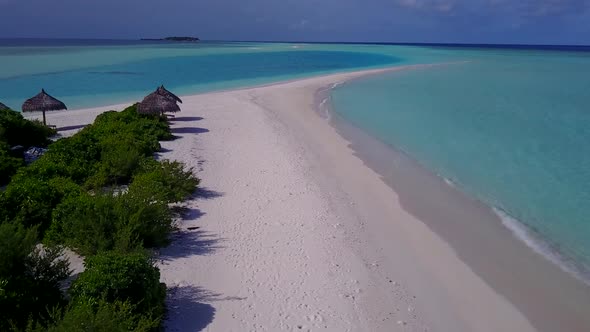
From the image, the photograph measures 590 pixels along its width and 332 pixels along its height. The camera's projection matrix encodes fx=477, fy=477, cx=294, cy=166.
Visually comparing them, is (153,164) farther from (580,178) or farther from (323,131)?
(580,178)

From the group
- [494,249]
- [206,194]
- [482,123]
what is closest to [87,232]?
[206,194]

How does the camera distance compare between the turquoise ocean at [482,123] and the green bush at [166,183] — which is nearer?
the green bush at [166,183]

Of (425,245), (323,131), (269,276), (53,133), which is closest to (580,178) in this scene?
(425,245)

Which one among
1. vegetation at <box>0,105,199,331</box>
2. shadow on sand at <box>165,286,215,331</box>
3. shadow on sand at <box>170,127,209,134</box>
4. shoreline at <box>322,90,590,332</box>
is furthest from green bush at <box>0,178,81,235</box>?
shadow on sand at <box>170,127,209,134</box>

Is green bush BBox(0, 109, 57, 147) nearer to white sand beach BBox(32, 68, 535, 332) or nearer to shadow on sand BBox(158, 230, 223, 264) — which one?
white sand beach BBox(32, 68, 535, 332)

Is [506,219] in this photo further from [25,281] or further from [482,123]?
[482,123]

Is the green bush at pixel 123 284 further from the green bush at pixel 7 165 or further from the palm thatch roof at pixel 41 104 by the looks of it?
the palm thatch roof at pixel 41 104

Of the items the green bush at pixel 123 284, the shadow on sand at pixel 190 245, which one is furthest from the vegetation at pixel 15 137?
the green bush at pixel 123 284
